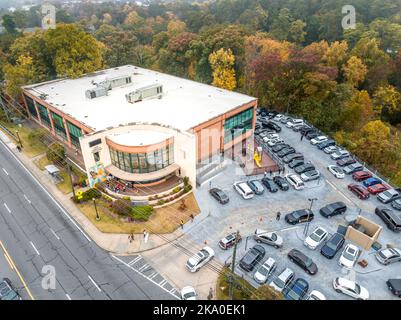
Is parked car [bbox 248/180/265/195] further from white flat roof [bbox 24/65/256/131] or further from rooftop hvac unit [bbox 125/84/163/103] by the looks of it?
rooftop hvac unit [bbox 125/84/163/103]

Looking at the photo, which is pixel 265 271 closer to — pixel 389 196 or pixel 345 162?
pixel 389 196

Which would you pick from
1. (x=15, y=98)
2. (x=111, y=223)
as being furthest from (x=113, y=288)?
(x=15, y=98)

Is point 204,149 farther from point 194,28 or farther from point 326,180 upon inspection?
point 194,28

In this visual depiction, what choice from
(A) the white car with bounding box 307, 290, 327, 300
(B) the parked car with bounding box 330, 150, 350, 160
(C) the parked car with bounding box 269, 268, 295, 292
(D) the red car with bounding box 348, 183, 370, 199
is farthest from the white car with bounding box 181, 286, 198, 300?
(B) the parked car with bounding box 330, 150, 350, 160

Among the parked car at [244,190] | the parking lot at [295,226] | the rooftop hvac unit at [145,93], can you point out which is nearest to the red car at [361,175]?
the parking lot at [295,226]

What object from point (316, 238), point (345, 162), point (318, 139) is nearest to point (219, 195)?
point (316, 238)

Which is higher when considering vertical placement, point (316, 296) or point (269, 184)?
point (269, 184)
